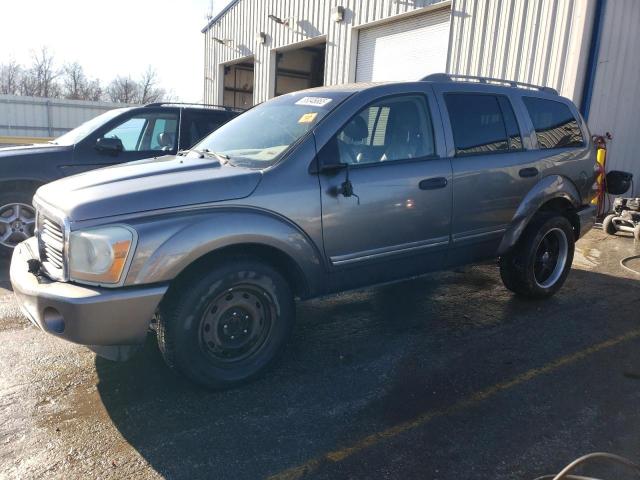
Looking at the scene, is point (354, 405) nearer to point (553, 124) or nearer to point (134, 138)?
point (553, 124)

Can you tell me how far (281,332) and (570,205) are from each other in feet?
11.0

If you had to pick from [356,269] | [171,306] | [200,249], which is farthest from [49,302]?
[356,269]

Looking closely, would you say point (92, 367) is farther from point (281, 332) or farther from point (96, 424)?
point (281, 332)

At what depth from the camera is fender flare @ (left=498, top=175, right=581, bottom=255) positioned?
475 centimetres

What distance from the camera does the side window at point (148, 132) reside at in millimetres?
6520

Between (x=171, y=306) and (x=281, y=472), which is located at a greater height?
(x=171, y=306)

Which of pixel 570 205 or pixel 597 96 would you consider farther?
pixel 597 96

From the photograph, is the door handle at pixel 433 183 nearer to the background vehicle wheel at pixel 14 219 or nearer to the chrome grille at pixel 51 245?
the chrome grille at pixel 51 245

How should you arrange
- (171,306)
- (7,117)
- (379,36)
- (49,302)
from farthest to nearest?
(7,117)
(379,36)
(171,306)
(49,302)

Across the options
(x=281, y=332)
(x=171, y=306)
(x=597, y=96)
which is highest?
(x=597, y=96)

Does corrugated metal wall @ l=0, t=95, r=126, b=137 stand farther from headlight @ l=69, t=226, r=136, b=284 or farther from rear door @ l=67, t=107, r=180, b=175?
headlight @ l=69, t=226, r=136, b=284

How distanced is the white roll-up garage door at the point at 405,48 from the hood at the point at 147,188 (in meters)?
7.61

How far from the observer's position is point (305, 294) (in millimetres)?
3688

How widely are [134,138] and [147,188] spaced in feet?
12.5
